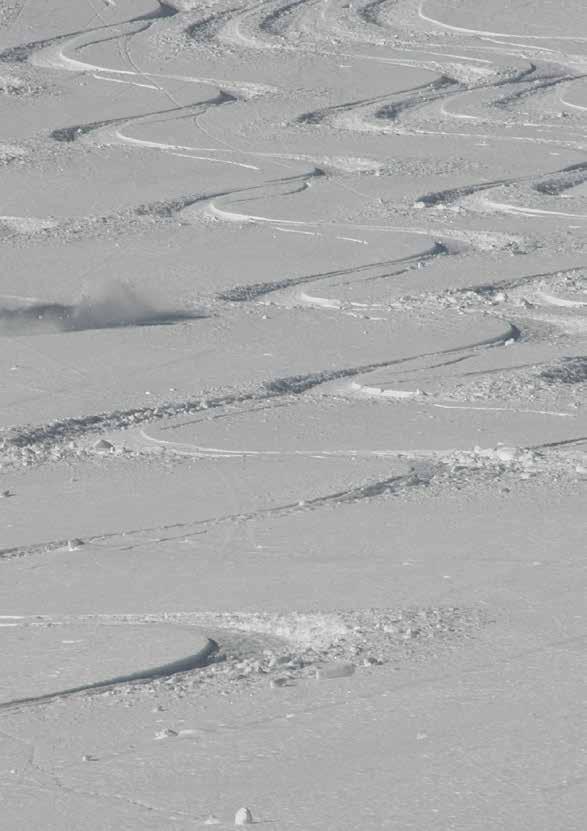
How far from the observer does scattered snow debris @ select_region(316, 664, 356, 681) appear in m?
2.84

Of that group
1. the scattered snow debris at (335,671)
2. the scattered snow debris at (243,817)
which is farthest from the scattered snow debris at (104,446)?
the scattered snow debris at (243,817)

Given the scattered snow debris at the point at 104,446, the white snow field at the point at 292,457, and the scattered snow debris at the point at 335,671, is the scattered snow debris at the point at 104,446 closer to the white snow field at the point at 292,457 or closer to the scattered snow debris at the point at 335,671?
the white snow field at the point at 292,457

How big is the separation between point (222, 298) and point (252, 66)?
3.92m

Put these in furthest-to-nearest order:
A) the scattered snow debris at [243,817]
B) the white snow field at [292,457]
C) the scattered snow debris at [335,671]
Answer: the scattered snow debris at [335,671] → the white snow field at [292,457] → the scattered snow debris at [243,817]

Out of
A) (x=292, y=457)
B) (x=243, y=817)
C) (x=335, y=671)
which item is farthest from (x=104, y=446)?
(x=243, y=817)

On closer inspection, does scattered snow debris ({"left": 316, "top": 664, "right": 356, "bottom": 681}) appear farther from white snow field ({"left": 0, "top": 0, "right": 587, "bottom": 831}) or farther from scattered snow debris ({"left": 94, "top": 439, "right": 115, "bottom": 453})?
scattered snow debris ({"left": 94, "top": 439, "right": 115, "bottom": 453})

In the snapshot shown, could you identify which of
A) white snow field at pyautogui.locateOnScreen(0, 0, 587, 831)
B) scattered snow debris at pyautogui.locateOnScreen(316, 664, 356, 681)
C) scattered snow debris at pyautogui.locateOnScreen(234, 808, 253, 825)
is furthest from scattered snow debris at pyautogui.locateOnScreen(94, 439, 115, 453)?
scattered snow debris at pyautogui.locateOnScreen(234, 808, 253, 825)

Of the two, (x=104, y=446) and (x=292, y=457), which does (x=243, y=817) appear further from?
(x=104, y=446)

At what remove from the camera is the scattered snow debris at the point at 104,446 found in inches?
162

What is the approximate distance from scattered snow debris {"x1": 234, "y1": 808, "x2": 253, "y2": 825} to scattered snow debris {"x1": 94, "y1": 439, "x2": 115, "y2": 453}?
1.84 metres

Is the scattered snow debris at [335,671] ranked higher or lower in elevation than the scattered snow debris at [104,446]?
higher

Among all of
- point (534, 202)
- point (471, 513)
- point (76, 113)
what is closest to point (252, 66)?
point (76, 113)

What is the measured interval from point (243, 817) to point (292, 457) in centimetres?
174

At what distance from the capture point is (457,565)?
335 centimetres
